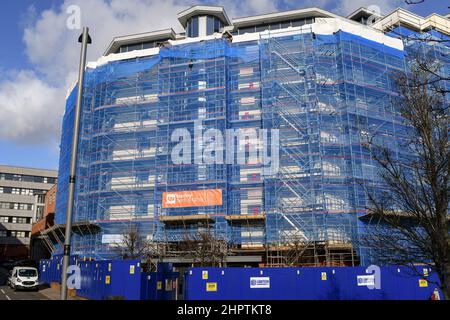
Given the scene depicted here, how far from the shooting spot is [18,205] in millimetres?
87875

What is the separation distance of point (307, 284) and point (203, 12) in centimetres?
3795

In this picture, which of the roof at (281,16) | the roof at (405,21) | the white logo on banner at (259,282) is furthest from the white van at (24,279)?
the roof at (405,21)

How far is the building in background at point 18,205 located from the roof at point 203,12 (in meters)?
53.3

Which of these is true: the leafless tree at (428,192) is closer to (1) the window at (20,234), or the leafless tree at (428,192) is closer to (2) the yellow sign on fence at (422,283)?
(2) the yellow sign on fence at (422,283)

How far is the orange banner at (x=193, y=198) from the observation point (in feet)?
119

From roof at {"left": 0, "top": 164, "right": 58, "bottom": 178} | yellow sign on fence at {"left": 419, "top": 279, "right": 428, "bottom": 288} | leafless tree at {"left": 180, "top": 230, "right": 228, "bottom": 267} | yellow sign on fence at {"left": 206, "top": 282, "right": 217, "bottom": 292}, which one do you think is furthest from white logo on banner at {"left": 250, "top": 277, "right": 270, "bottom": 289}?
roof at {"left": 0, "top": 164, "right": 58, "bottom": 178}

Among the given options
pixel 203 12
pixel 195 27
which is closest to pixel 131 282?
pixel 195 27

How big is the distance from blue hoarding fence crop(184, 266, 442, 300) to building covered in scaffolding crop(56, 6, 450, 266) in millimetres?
11583

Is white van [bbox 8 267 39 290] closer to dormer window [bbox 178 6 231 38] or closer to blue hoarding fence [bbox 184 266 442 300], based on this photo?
blue hoarding fence [bbox 184 266 442 300]

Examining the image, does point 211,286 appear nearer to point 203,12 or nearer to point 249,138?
point 249,138

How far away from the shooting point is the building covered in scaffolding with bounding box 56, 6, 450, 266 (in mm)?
34406
